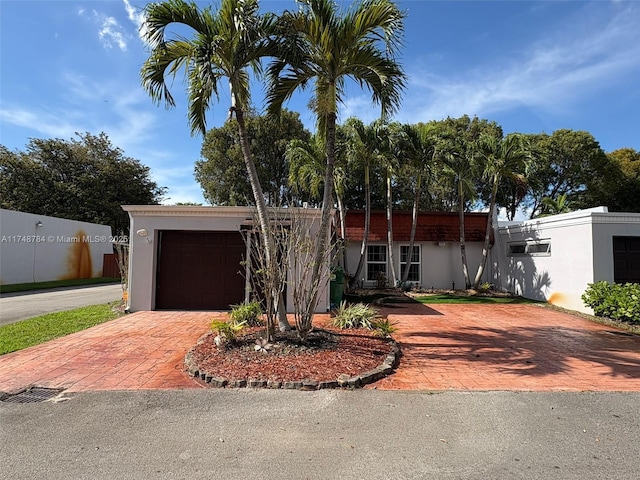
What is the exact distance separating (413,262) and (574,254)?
6.41m

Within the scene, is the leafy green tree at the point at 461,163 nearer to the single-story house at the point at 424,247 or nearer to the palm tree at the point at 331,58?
the single-story house at the point at 424,247

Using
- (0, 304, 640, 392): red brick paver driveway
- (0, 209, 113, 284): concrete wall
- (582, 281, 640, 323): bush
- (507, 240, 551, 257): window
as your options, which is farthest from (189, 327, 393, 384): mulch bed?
(0, 209, 113, 284): concrete wall

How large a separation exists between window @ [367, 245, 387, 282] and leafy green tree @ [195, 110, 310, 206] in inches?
316

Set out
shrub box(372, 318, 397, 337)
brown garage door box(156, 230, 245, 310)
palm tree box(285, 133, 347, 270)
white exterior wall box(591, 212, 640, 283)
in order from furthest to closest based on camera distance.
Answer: palm tree box(285, 133, 347, 270)
white exterior wall box(591, 212, 640, 283)
brown garage door box(156, 230, 245, 310)
shrub box(372, 318, 397, 337)

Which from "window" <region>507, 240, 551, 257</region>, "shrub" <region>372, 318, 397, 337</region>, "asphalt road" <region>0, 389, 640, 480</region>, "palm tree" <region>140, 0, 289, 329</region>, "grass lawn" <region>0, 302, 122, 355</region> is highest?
"palm tree" <region>140, 0, 289, 329</region>

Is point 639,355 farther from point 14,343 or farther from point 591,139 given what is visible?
point 591,139

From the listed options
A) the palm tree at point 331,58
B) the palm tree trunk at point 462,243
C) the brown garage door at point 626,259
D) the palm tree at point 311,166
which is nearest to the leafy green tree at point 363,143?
the palm tree at point 311,166

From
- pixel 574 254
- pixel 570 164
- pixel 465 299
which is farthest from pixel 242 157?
pixel 570 164

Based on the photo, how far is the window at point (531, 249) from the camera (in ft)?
41.4

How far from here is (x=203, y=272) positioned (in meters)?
10.3

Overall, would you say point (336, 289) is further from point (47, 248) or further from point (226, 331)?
point (47, 248)

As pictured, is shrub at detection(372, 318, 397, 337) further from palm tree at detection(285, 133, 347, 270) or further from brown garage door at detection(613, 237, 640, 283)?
brown garage door at detection(613, 237, 640, 283)

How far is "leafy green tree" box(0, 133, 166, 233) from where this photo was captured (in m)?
26.0

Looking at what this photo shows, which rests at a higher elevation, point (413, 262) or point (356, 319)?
point (413, 262)
